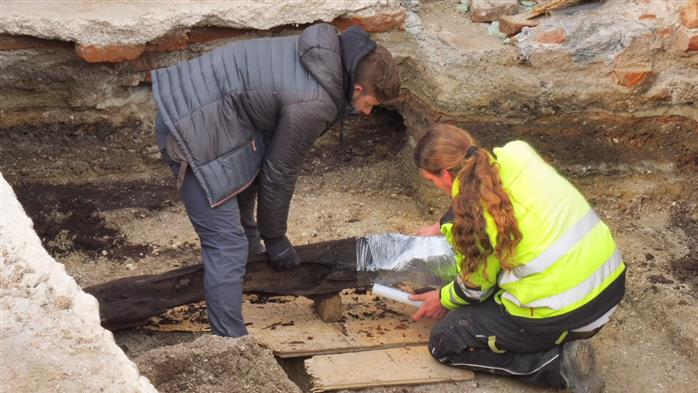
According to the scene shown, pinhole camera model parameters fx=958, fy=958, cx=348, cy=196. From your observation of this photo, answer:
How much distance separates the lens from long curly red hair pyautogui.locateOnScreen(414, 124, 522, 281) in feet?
12.5

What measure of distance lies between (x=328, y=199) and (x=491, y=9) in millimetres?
1557

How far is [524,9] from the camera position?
600 cm

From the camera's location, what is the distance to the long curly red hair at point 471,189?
382cm

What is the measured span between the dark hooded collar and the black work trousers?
1181mm

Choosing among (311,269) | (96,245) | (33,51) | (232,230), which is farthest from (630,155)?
(33,51)

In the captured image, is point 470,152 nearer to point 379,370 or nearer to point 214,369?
point 379,370

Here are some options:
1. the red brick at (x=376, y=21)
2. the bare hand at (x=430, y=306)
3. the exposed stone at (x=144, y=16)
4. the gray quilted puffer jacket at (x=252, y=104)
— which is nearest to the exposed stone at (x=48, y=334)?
the gray quilted puffer jacket at (x=252, y=104)

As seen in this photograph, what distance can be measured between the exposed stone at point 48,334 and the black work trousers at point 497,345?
215 cm

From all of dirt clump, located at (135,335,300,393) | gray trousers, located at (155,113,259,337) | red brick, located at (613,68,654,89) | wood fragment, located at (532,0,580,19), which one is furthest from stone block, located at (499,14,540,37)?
dirt clump, located at (135,335,300,393)

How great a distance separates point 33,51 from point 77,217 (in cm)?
99

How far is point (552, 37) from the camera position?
5.63 metres

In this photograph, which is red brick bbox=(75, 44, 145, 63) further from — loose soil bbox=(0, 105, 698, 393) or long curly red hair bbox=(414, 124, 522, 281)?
long curly red hair bbox=(414, 124, 522, 281)

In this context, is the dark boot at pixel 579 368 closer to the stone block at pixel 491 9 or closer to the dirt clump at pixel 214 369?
the dirt clump at pixel 214 369

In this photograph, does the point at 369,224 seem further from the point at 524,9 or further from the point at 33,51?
the point at 33,51
